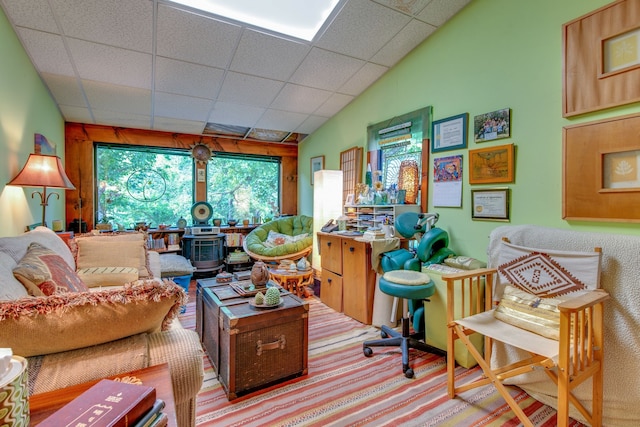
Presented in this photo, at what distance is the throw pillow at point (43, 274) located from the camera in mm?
1250

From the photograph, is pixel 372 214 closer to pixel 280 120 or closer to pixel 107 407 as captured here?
pixel 280 120

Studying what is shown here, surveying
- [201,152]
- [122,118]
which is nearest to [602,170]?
[201,152]

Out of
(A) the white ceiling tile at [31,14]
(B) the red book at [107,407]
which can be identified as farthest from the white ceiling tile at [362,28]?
(B) the red book at [107,407]

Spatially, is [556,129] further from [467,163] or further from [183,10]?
[183,10]

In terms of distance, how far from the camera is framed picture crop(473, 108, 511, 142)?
222cm

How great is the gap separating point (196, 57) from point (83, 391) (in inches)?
111

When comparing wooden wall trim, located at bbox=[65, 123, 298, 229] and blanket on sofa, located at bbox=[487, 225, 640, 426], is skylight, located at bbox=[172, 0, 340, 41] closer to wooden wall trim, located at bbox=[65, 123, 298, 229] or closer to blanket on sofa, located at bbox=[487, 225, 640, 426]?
blanket on sofa, located at bbox=[487, 225, 640, 426]

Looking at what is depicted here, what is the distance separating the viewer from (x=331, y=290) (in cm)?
327

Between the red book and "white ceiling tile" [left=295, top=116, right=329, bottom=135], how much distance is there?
13.4ft

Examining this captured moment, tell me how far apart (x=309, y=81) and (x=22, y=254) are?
285 cm

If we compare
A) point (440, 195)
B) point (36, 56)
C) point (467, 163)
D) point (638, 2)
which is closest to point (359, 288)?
point (440, 195)

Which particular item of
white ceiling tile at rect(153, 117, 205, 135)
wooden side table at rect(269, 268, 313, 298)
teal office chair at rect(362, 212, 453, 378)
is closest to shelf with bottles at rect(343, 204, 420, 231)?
teal office chair at rect(362, 212, 453, 378)

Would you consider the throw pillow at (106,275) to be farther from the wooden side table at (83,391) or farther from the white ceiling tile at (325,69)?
the white ceiling tile at (325,69)

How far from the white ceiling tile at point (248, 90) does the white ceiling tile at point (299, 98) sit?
99 mm
